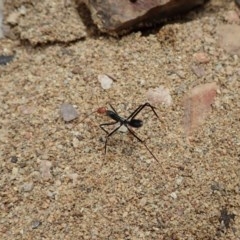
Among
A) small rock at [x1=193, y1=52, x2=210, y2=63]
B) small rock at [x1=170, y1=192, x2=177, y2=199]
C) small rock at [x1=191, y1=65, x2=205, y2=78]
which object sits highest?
small rock at [x1=193, y1=52, x2=210, y2=63]

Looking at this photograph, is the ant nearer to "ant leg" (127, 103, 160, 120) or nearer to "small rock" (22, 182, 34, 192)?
"ant leg" (127, 103, 160, 120)

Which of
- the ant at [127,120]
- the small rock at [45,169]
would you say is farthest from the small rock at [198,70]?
the small rock at [45,169]

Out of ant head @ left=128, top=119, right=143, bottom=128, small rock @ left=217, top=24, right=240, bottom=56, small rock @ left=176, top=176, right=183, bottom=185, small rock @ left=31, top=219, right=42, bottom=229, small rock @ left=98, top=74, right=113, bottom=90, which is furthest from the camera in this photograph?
small rock @ left=217, top=24, right=240, bottom=56

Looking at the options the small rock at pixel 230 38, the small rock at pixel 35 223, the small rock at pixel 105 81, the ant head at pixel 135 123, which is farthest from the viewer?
the small rock at pixel 230 38

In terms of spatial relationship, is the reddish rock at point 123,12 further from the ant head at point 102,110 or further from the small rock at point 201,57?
the ant head at point 102,110

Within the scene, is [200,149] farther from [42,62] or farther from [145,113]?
[42,62]

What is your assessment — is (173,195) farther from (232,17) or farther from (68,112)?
(232,17)

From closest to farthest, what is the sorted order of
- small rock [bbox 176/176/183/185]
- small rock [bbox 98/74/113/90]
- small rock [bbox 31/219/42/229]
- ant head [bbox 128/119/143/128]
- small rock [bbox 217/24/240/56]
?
small rock [bbox 31/219/42/229]
small rock [bbox 176/176/183/185]
ant head [bbox 128/119/143/128]
small rock [bbox 98/74/113/90]
small rock [bbox 217/24/240/56]

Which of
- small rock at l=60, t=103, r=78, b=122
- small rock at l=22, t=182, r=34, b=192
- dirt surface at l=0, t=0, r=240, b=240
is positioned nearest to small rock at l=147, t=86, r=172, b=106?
dirt surface at l=0, t=0, r=240, b=240
